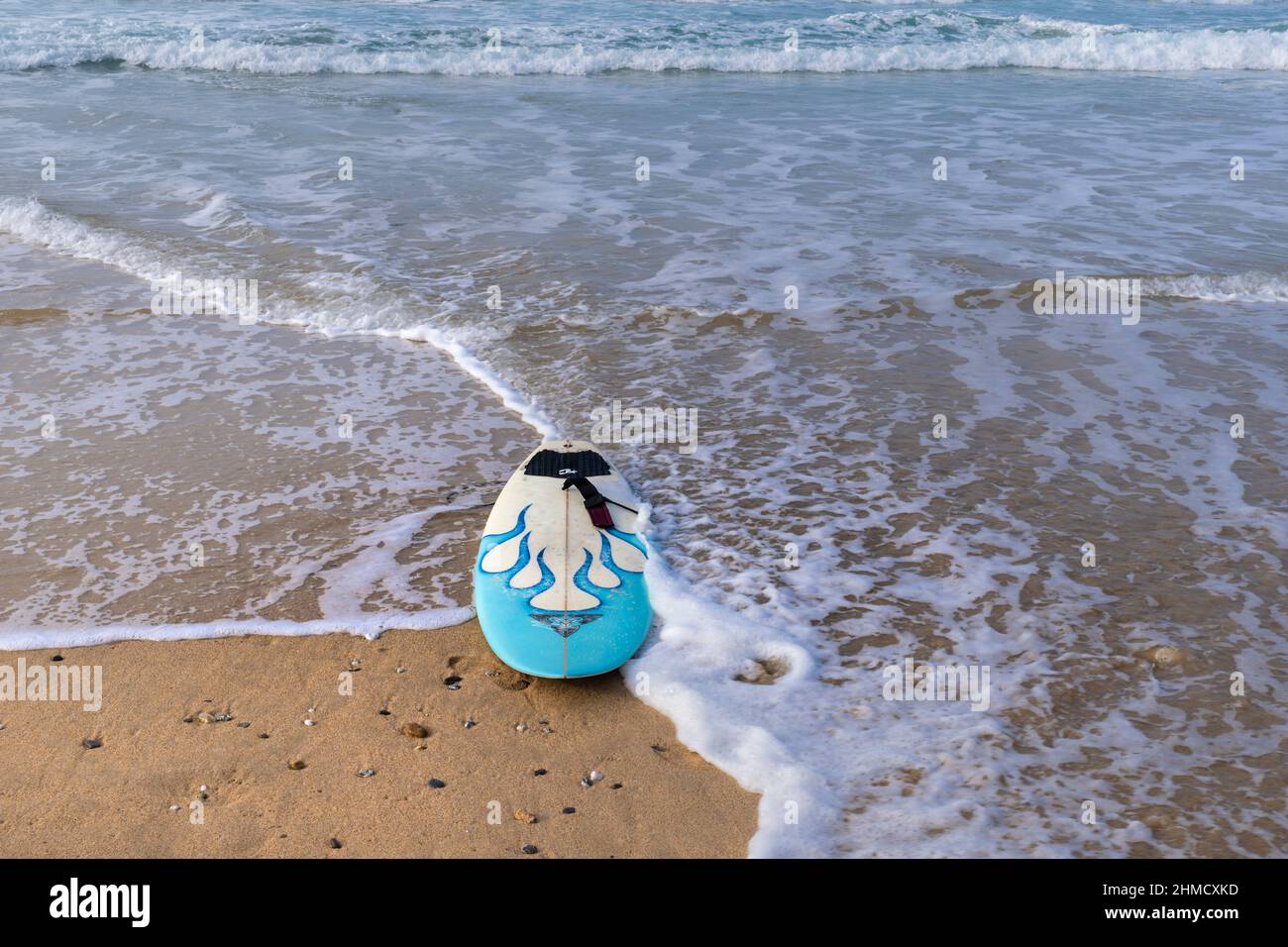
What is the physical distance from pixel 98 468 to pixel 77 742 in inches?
71.1

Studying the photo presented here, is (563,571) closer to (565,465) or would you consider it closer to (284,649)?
(565,465)

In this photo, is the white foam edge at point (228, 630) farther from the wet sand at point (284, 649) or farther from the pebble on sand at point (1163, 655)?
the pebble on sand at point (1163, 655)

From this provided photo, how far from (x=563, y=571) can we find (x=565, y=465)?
64 cm

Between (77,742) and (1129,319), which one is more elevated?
(1129,319)

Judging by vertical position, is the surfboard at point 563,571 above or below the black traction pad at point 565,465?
below

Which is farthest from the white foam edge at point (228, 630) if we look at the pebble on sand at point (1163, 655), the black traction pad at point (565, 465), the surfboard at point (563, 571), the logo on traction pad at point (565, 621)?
the pebble on sand at point (1163, 655)

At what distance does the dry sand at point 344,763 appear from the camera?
105 inches

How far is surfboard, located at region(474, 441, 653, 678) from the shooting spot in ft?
10.6

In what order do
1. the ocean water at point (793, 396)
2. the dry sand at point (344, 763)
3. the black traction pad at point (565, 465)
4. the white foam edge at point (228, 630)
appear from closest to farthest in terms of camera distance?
the dry sand at point (344, 763) < the ocean water at point (793, 396) < the white foam edge at point (228, 630) < the black traction pad at point (565, 465)

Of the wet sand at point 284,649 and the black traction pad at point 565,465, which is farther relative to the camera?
the black traction pad at point 565,465

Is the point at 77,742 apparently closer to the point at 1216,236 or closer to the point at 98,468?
the point at 98,468

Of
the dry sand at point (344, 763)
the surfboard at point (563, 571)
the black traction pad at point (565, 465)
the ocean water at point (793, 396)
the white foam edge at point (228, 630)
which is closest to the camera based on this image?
the dry sand at point (344, 763)
